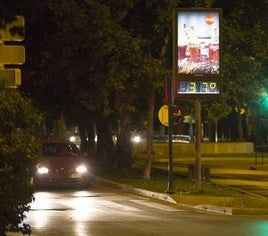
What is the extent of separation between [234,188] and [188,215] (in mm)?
7804

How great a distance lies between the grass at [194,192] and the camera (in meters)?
18.9

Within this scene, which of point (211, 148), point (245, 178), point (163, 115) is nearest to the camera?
point (163, 115)

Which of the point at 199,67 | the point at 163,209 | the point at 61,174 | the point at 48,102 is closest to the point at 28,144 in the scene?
the point at 163,209

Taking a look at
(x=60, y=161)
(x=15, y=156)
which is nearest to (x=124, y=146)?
(x=60, y=161)

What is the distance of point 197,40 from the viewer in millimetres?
21656

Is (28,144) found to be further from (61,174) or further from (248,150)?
(248,150)

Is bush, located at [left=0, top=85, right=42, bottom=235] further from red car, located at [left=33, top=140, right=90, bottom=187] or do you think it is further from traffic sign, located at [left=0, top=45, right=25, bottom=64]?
red car, located at [left=33, top=140, right=90, bottom=187]

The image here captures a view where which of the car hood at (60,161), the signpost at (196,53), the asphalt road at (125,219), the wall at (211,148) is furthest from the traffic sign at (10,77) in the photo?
the wall at (211,148)

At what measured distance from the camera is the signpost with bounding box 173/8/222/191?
21.6m

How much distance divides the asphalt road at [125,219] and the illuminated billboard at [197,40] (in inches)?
151

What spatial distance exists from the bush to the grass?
8.21 m

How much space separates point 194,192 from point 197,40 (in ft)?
14.0

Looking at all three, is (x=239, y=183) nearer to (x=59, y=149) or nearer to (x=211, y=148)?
(x=59, y=149)

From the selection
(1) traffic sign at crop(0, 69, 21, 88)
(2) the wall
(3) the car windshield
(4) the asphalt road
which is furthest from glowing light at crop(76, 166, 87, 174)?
(2) the wall
